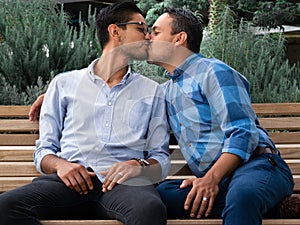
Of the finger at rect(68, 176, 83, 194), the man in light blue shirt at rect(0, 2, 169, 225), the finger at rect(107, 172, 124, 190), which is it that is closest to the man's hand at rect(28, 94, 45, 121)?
the man in light blue shirt at rect(0, 2, 169, 225)

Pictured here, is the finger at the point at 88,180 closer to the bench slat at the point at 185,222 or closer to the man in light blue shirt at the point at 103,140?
the man in light blue shirt at the point at 103,140

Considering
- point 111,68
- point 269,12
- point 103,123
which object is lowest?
point 269,12

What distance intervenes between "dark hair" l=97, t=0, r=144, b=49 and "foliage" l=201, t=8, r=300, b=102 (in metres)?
2.77

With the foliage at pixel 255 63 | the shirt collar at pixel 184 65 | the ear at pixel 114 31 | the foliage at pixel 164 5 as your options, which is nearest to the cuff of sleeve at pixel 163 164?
the shirt collar at pixel 184 65

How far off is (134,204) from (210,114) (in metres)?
0.69

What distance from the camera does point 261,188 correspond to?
2785 millimetres

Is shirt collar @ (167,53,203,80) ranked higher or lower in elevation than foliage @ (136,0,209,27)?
higher

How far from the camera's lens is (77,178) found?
9.84 feet

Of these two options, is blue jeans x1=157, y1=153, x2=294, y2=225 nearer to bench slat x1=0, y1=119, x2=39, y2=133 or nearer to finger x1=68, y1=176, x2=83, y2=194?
finger x1=68, y1=176, x2=83, y2=194

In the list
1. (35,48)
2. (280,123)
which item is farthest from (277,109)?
(35,48)

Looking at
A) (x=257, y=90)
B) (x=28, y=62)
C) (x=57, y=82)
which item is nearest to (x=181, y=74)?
(x=57, y=82)

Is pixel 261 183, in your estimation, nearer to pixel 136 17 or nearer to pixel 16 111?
pixel 136 17

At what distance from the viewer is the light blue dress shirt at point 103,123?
10.5ft

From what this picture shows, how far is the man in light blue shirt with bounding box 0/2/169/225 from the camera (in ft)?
9.45
